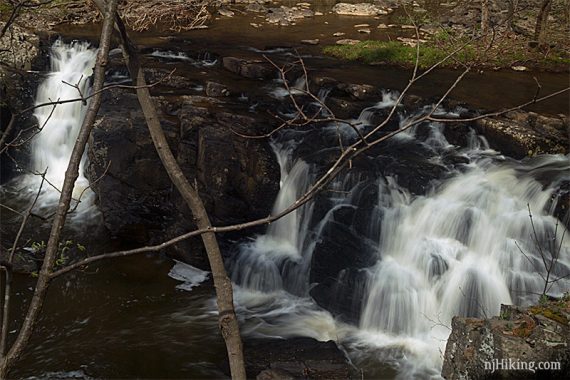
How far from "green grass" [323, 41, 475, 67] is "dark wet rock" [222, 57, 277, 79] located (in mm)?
2321

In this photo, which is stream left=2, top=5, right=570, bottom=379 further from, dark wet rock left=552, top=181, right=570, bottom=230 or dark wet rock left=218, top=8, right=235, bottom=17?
dark wet rock left=218, top=8, right=235, bottom=17

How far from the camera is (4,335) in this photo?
3326 mm

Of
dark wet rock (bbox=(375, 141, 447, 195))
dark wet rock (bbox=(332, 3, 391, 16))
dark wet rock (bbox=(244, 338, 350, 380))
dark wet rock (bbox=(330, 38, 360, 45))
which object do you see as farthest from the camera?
dark wet rock (bbox=(332, 3, 391, 16))

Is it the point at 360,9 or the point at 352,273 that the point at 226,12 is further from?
the point at 352,273

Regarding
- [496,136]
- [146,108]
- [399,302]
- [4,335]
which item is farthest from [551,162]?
[4,335]

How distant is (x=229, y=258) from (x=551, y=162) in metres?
5.65

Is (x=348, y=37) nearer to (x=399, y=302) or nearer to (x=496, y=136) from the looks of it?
(x=496, y=136)

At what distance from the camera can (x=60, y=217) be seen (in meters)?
3.29

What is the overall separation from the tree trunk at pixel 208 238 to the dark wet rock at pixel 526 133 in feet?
26.2

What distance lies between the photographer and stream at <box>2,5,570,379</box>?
8.15m

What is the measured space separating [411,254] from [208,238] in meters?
5.84

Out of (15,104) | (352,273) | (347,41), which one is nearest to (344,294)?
(352,273)

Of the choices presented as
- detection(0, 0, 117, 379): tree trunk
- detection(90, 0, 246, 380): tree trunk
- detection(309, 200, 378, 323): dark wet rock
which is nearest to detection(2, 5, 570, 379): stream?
detection(309, 200, 378, 323): dark wet rock

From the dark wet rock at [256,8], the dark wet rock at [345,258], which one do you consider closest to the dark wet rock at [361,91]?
the dark wet rock at [345,258]
